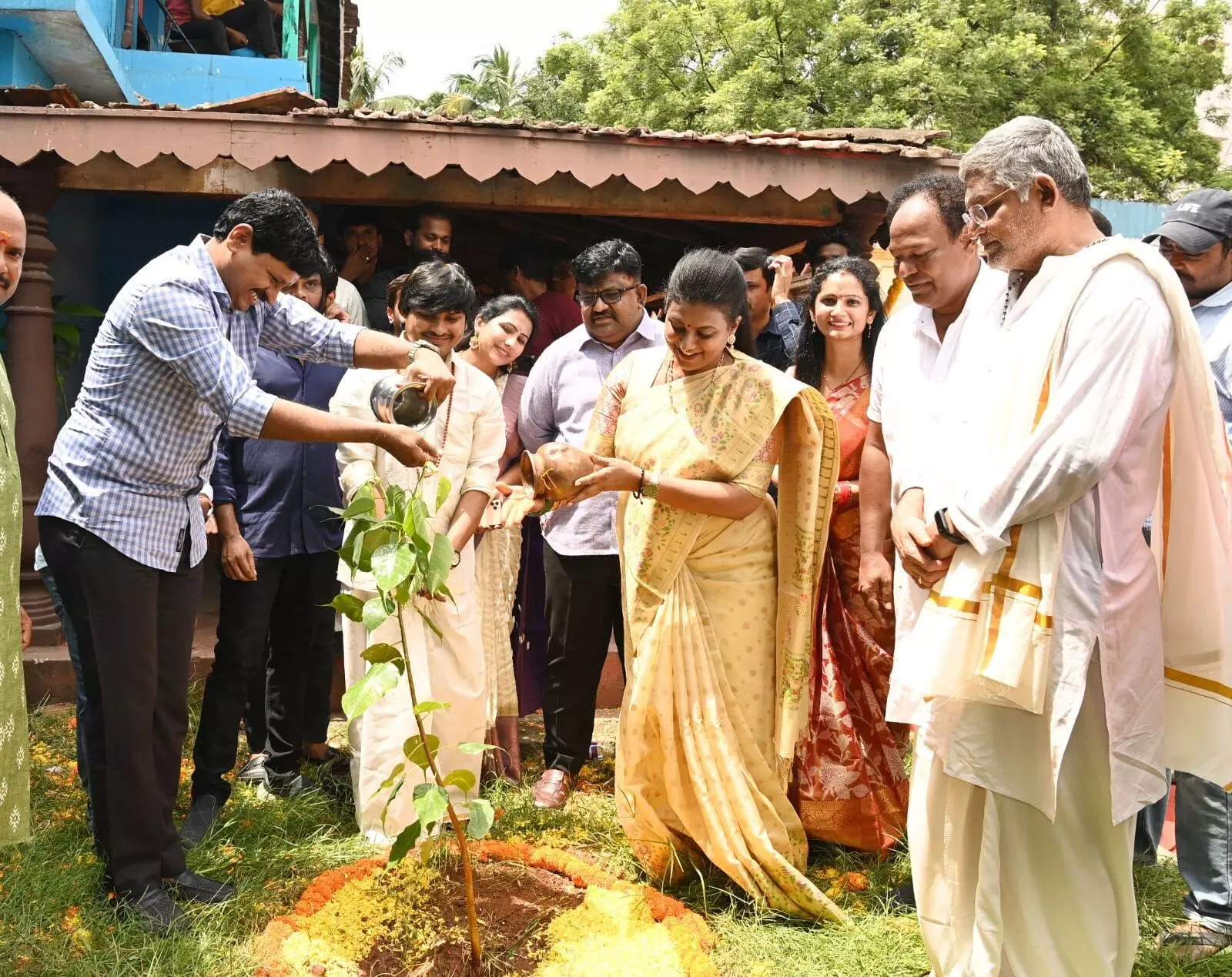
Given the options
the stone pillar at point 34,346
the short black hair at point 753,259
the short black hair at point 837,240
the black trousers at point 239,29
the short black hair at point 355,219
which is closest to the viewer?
the short black hair at point 753,259

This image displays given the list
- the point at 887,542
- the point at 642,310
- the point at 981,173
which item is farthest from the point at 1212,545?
the point at 642,310

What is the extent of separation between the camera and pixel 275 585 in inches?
155

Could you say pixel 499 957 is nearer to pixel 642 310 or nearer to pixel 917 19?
pixel 642 310

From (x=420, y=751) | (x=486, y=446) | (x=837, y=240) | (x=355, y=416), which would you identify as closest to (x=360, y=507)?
(x=420, y=751)

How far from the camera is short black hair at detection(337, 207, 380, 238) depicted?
6.23 metres

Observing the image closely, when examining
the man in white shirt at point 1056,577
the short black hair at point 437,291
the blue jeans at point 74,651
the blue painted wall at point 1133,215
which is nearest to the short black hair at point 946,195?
the man in white shirt at point 1056,577

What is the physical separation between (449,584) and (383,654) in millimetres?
1182

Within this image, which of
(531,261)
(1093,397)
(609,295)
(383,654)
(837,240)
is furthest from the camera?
(531,261)

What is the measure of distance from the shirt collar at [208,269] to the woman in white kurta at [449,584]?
0.81 meters

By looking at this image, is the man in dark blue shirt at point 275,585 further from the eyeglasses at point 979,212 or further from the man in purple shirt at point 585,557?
the eyeglasses at point 979,212

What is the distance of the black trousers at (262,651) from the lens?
3.77 meters

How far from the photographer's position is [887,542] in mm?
3484

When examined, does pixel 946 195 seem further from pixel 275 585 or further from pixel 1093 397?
pixel 275 585

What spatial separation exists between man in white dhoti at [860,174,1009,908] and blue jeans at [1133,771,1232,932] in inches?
30.8
